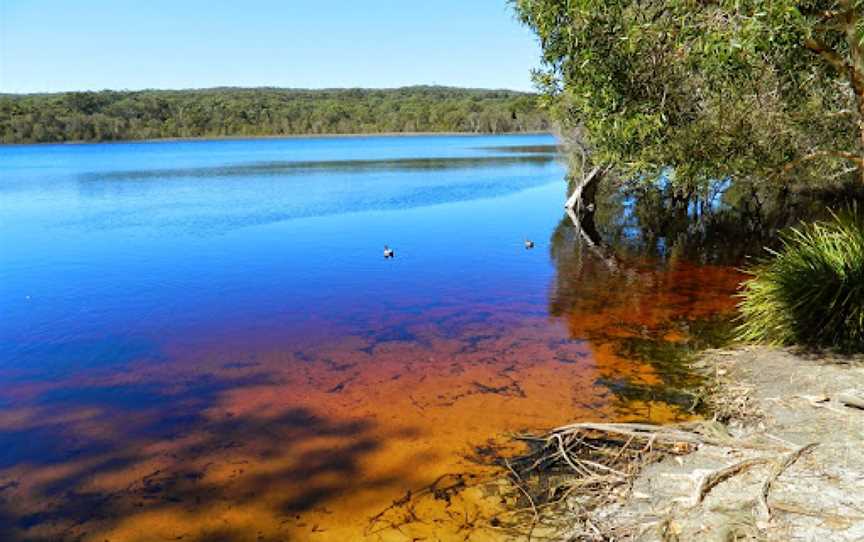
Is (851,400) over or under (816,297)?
under

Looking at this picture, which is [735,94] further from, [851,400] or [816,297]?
[851,400]

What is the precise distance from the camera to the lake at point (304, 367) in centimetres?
721

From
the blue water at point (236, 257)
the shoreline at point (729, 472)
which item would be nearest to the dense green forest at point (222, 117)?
the blue water at point (236, 257)

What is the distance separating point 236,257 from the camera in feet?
73.7

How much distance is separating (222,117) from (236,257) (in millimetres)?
133567

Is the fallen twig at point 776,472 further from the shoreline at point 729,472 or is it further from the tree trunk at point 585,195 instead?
the tree trunk at point 585,195

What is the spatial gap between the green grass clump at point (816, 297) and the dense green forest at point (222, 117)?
119 m

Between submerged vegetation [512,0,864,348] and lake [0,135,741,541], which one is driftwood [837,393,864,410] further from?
submerged vegetation [512,0,864,348]

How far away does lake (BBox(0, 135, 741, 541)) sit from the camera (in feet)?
23.7

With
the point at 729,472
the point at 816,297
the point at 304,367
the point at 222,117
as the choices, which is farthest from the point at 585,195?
the point at 222,117

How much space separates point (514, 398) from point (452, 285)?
27.3ft

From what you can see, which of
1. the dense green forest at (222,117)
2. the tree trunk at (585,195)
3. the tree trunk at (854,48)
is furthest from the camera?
the dense green forest at (222,117)

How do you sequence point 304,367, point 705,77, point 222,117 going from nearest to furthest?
1. point 705,77
2. point 304,367
3. point 222,117

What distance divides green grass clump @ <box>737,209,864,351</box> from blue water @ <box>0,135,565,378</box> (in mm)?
6493
